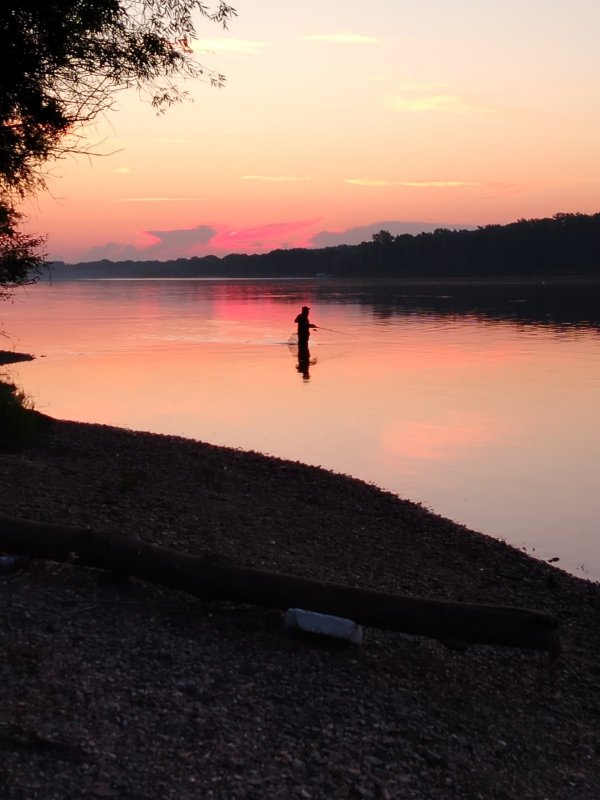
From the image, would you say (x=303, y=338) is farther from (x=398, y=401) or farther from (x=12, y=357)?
(x=398, y=401)

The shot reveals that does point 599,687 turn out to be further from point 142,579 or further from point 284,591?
point 142,579

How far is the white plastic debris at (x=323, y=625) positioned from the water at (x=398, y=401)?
6144 millimetres

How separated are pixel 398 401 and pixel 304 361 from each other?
1383 centimetres

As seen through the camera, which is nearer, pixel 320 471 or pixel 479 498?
pixel 320 471

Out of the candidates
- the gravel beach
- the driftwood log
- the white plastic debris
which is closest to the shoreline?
the gravel beach

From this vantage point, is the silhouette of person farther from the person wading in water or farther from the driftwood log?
the driftwood log

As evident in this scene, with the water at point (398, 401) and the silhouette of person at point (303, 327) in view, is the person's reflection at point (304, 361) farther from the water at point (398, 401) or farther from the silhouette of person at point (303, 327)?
the water at point (398, 401)

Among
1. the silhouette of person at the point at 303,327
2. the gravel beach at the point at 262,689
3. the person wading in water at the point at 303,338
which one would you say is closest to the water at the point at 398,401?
the person wading in water at the point at 303,338

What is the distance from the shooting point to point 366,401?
101ft

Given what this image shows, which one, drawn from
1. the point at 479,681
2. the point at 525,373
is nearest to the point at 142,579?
the point at 479,681

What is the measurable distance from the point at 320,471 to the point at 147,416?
40.2ft

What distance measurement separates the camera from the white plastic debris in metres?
7.84

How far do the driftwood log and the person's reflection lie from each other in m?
28.9

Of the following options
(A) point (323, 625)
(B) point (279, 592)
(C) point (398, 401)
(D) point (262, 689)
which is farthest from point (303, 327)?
(D) point (262, 689)
